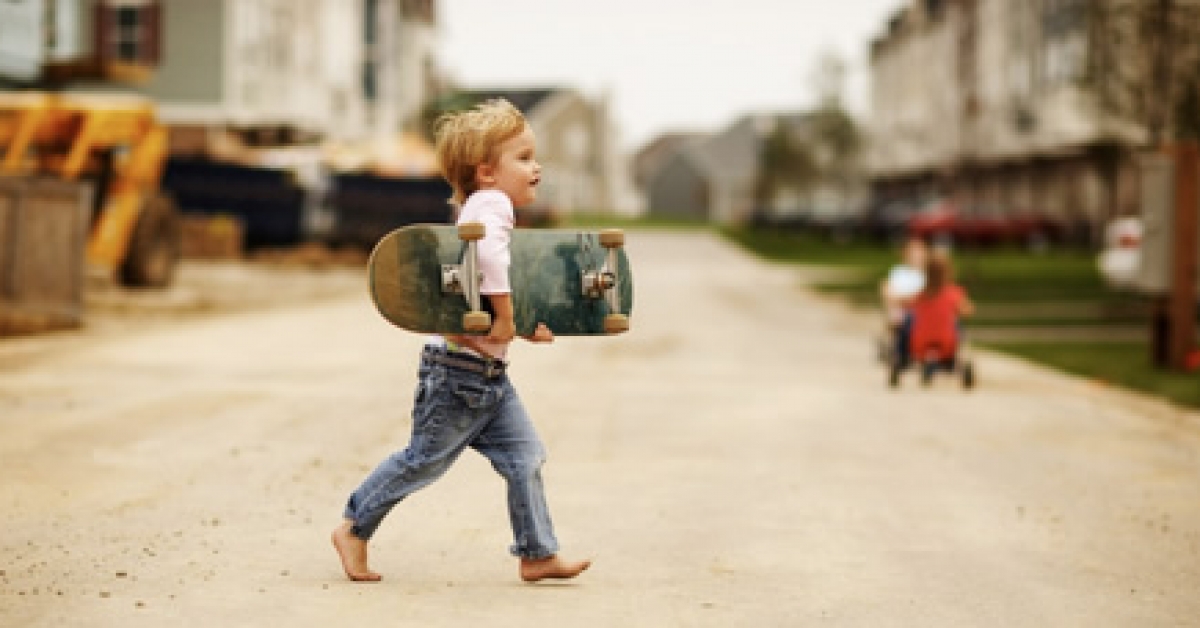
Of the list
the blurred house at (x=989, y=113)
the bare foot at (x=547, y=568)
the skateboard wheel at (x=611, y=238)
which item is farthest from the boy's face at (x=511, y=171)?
the blurred house at (x=989, y=113)

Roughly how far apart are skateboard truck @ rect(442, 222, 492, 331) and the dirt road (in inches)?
33.1

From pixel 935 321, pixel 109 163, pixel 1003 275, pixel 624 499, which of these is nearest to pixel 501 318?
pixel 624 499

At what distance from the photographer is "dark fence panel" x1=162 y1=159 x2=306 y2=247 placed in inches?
1368

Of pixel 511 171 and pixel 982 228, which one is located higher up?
pixel 511 171

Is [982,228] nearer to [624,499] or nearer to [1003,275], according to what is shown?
[1003,275]

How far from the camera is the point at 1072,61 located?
5275 cm

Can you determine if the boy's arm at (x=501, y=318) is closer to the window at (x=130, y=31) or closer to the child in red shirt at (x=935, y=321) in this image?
the child in red shirt at (x=935, y=321)

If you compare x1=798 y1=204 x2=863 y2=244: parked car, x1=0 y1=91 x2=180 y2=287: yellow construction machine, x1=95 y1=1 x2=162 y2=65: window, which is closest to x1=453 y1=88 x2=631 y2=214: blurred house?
x1=798 y1=204 x2=863 y2=244: parked car

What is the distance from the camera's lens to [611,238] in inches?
221

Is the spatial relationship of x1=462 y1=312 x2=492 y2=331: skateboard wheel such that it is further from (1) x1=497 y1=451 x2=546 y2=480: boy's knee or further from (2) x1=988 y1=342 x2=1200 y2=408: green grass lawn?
(2) x1=988 y1=342 x2=1200 y2=408: green grass lawn

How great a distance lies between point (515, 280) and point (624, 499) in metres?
2.48

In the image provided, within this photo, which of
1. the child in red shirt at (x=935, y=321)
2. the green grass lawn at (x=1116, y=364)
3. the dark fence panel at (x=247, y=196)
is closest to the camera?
the green grass lawn at (x=1116, y=364)

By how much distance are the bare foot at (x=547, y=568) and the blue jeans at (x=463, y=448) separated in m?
0.03

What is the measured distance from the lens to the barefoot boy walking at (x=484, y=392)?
5539 mm
